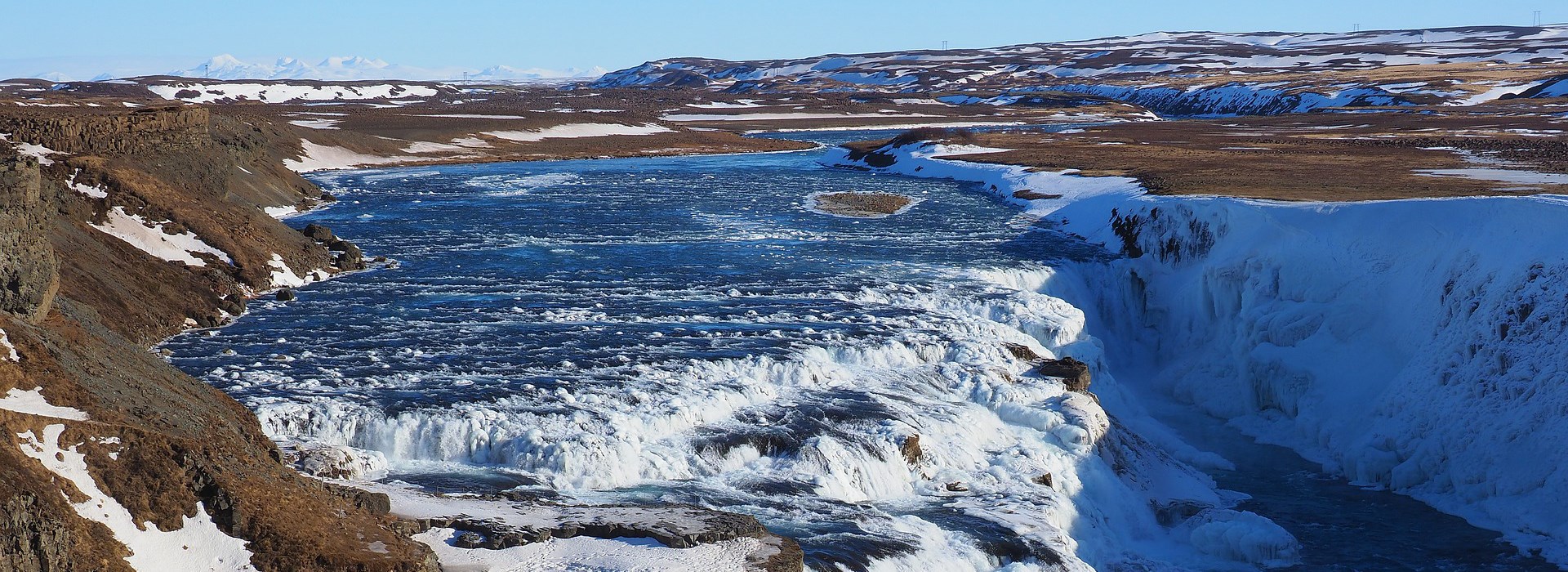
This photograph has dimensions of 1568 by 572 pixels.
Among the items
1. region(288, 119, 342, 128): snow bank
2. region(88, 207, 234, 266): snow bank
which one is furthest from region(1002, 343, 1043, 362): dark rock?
region(288, 119, 342, 128): snow bank

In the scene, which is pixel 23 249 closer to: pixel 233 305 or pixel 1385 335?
pixel 233 305

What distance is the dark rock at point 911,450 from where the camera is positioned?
65.2ft

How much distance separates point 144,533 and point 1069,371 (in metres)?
16.4

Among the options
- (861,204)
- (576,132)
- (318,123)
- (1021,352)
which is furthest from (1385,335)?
(318,123)

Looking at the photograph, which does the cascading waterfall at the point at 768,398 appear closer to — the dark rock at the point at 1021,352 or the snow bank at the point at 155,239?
the dark rock at the point at 1021,352

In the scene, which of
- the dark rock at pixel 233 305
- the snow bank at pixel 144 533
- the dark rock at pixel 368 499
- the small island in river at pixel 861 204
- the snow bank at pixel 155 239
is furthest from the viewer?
the small island in river at pixel 861 204

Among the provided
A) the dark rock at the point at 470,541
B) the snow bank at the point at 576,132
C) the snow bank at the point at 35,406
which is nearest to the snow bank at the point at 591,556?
the dark rock at the point at 470,541

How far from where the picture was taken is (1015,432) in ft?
72.4

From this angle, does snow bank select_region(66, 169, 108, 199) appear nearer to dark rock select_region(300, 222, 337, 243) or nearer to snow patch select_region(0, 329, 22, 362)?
dark rock select_region(300, 222, 337, 243)

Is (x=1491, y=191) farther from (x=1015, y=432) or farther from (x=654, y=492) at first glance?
(x=654, y=492)

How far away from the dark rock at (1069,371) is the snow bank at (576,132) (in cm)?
6745

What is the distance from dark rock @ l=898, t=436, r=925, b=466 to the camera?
782 inches

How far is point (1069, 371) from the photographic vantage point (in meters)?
24.5

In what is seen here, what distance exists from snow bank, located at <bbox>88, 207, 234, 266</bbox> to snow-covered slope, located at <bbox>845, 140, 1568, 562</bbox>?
20073mm
